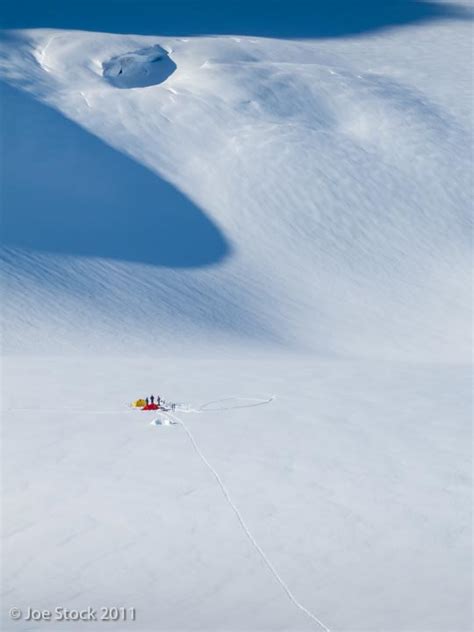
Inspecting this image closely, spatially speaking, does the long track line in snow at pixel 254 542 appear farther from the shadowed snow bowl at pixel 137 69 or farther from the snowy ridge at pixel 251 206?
the shadowed snow bowl at pixel 137 69

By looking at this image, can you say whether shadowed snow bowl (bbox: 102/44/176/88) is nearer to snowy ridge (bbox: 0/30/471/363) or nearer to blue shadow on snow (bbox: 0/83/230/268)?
snowy ridge (bbox: 0/30/471/363)

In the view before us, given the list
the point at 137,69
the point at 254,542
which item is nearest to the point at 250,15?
the point at 137,69

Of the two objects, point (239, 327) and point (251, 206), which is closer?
point (239, 327)

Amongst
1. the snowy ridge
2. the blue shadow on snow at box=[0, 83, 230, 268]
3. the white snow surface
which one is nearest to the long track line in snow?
the white snow surface

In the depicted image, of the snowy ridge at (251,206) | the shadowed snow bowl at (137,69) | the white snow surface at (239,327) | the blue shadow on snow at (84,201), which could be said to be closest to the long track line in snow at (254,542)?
the white snow surface at (239,327)

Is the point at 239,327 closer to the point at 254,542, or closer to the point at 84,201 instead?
the point at 84,201

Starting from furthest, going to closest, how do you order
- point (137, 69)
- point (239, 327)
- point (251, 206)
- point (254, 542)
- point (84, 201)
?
point (137, 69)
point (251, 206)
point (84, 201)
point (239, 327)
point (254, 542)
